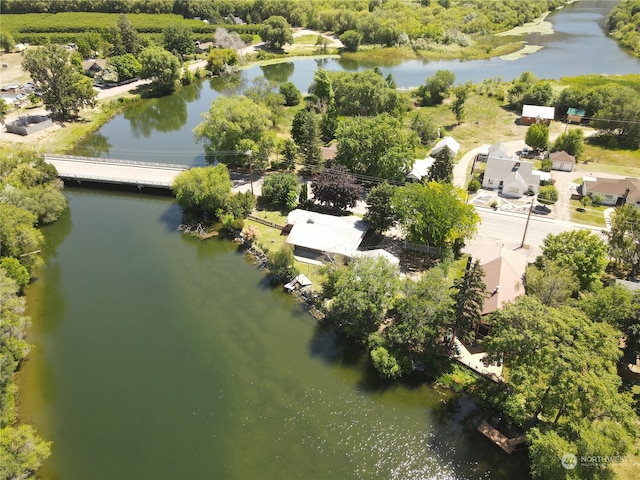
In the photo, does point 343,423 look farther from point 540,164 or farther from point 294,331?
point 540,164

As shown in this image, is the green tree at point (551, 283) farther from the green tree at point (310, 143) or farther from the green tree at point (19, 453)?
the green tree at point (19, 453)

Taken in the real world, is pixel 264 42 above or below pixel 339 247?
above

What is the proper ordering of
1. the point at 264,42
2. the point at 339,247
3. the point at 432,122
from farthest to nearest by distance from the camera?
1. the point at 264,42
2. the point at 432,122
3. the point at 339,247

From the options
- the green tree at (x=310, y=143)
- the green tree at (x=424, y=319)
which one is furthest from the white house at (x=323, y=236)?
the green tree at (x=310, y=143)

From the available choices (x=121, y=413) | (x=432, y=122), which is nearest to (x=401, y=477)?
(x=121, y=413)

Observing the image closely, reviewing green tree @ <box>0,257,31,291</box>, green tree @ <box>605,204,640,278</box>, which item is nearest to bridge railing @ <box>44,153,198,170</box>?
green tree @ <box>0,257,31,291</box>

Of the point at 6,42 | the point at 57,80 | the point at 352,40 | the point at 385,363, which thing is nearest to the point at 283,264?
the point at 385,363

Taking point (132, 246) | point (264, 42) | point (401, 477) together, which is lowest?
point (401, 477)
